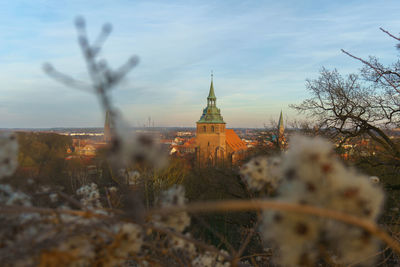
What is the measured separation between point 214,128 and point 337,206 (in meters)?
70.8

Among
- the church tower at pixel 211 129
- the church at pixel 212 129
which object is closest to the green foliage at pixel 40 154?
the church at pixel 212 129

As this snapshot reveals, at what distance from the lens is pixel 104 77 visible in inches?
38.7

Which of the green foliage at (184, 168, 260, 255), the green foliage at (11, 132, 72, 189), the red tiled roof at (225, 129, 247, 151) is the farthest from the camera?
the red tiled roof at (225, 129, 247, 151)

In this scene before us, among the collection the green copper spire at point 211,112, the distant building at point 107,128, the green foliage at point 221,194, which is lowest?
the green foliage at point 221,194

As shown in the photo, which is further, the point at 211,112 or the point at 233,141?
the point at 233,141

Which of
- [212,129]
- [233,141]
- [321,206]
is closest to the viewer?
[321,206]

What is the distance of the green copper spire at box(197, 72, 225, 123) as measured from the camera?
2839 inches

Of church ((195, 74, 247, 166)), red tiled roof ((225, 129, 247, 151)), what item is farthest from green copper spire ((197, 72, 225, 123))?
red tiled roof ((225, 129, 247, 151))

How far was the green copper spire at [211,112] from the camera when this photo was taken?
237ft

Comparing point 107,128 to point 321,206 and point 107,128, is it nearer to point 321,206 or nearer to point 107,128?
point 107,128

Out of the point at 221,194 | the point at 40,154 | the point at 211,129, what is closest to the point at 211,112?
the point at 211,129

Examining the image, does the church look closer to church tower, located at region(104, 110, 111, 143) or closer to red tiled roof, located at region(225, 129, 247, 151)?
red tiled roof, located at region(225, 129, 247, 151)

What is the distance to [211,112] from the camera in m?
73.4

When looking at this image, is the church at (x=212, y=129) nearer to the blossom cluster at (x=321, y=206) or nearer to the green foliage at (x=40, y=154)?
the green foliage at (x=40, y=154)
